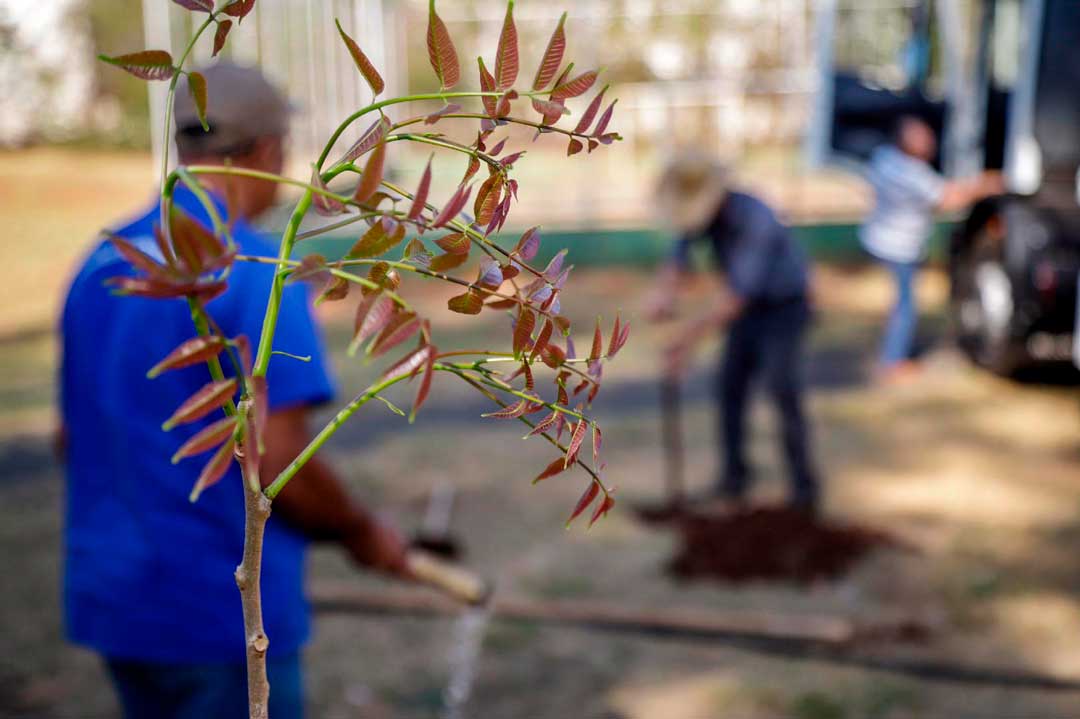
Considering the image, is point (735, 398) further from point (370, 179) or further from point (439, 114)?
point (370, 179)

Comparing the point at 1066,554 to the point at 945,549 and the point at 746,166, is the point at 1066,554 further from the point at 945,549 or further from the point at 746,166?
the point at 746,166

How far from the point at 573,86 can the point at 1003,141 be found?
8.62 m

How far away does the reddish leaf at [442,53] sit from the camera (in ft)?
2.53

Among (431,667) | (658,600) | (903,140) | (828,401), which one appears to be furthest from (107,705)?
(903,140)

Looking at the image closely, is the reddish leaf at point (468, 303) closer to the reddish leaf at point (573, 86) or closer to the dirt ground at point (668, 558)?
the reddish leaf at point (573, 86)

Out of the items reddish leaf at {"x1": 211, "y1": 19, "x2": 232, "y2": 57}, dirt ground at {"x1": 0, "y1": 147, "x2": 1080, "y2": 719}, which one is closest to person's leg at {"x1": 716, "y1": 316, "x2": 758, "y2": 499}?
dirt ground at {"x1": 0, "y1": 147, "x2": 1080, "y2": 719}

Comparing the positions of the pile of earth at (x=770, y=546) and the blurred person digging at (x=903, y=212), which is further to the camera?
the blurred person digging at (x=903, y=212)

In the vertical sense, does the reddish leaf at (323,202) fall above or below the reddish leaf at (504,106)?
below

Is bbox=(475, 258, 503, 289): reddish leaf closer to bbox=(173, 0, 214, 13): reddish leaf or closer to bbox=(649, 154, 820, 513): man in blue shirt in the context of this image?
bbox=(173, 0, 214, 13): reddish leaf

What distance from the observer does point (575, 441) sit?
826 millimetres

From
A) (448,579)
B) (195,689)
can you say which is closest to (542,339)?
(195,689)

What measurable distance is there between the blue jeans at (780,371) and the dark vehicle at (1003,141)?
1883 mm

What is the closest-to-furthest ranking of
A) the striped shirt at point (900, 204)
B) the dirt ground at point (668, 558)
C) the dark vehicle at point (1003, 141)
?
the dirt ground at point (668, 558) → the dark vehicle at point (1003, 141) → the striped shirt at point (900, 204)

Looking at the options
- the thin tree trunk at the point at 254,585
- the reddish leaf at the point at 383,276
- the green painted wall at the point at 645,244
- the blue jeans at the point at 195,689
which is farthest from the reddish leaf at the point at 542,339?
the green painted wall at the point at 645,244
